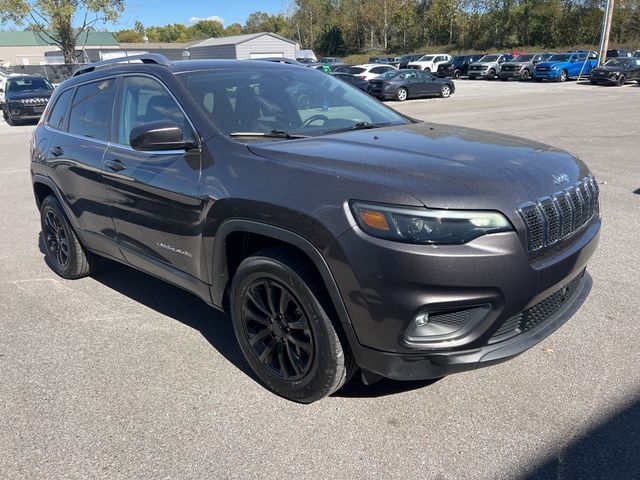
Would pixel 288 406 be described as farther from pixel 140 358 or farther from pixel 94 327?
pixel 94 327

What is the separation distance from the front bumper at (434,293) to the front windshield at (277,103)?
126 cm

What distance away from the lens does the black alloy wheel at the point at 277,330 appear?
2.86m

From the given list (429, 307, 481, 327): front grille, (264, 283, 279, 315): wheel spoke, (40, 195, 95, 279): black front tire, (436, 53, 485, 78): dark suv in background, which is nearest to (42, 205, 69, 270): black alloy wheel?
(40, 195, 95, 279): black front tire

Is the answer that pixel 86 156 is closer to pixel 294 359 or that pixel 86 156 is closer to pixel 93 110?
pixel 93 110

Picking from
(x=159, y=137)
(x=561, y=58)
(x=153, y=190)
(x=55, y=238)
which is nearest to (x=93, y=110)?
(x=153, y=190)

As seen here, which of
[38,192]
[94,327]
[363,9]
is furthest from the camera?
[363,9]

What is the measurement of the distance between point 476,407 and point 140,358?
6.91ft

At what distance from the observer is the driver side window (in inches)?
136

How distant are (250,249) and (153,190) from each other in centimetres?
79

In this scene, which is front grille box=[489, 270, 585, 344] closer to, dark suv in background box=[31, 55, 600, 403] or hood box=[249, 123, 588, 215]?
dark suv in background box=[31, 55, 600, 403]

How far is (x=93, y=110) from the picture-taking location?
4328 millimetres

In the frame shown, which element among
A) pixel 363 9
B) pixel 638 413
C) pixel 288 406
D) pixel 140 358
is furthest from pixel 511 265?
pixel 363 9

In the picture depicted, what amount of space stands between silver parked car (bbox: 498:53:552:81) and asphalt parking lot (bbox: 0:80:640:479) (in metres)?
36.5

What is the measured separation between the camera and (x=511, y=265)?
2.41 m
